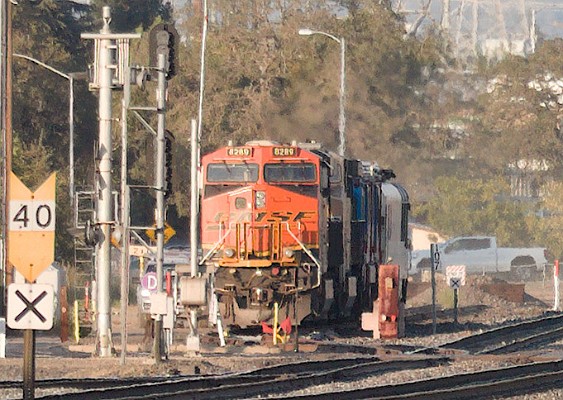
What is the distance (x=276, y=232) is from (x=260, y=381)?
9981 mm

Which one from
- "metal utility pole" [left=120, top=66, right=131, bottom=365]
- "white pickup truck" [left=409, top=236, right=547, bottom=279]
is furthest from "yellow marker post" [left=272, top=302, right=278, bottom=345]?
"white pickup truck" [left=409, top=236, right=547, bottom=279]

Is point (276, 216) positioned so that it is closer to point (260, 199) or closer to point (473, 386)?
point (260, 199)

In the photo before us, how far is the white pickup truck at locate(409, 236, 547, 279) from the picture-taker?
64.9m

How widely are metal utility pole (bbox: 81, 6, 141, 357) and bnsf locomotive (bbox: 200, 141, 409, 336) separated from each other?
183 inches

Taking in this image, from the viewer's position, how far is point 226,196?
30.8m

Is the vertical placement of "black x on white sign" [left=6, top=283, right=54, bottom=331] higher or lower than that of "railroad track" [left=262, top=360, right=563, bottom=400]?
higher

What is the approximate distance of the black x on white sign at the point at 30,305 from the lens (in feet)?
45.3

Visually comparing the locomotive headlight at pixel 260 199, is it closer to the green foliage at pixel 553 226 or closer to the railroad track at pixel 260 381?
the railroad track at pixel 260 381

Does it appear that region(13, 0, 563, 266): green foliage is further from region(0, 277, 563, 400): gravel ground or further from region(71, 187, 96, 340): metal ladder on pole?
region(0, 277, 563, 400): gravel ground

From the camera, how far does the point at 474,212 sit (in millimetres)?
78500

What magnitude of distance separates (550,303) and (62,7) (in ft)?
92.2

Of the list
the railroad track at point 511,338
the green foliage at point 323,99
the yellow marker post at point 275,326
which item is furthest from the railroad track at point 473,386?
the green foliage at point 323,99

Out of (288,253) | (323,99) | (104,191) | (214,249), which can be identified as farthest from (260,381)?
(323,99)

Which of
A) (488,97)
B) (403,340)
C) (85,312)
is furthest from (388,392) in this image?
(488,97)
